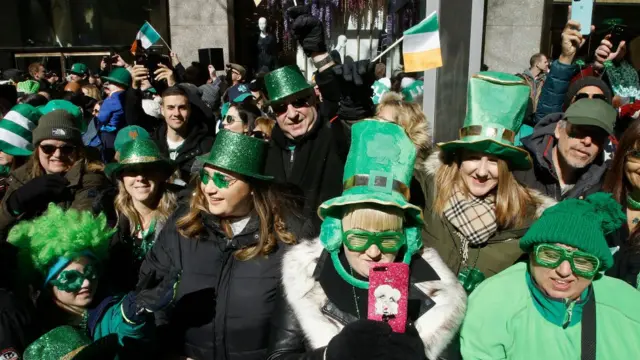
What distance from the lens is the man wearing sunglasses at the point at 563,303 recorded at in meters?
2.26

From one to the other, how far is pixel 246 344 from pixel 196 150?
2.78 meters

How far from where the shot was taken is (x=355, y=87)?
13.7 feet

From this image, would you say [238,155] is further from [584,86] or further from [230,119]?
[584,86]

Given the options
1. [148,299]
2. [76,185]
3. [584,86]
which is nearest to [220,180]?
[148,299]

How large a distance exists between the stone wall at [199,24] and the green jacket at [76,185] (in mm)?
8298

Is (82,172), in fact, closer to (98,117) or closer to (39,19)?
(98,117)

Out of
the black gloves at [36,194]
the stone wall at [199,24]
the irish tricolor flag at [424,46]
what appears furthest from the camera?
the stone wall at [199,24]

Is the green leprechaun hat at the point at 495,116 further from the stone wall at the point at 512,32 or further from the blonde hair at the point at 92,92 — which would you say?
the stone wall at the point at 512,32

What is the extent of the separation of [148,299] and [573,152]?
2.64 m

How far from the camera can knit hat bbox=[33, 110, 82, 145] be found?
399 centimetres

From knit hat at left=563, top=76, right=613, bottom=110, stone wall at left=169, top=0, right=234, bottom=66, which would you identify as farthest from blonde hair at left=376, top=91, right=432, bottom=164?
stone wall at left=169, top=0, right=234, bottom=66

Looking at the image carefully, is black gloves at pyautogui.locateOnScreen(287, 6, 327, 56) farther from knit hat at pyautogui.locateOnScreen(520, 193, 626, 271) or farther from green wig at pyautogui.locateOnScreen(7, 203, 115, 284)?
knit hat at pyautogui.locateOnScreen(520, 193, 626, 271)

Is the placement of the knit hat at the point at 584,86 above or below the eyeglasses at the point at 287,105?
above

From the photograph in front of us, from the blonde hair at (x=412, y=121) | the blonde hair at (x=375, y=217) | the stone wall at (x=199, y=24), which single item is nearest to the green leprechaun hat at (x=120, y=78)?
the blonde hair at (x=412, y=121)
